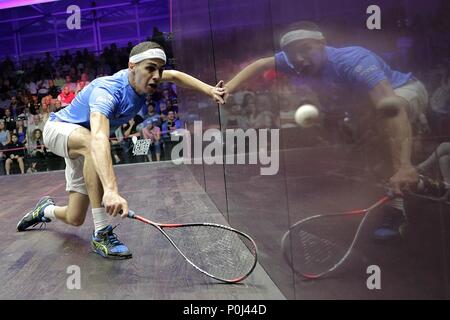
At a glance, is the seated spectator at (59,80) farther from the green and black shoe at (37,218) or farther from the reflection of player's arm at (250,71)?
the reflection of player's arm at (250,71)

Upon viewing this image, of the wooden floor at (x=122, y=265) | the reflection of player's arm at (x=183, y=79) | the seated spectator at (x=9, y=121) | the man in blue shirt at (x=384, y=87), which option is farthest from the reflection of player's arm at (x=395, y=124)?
the seated spectator at (x=9, y=121)

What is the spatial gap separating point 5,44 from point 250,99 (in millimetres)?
6903

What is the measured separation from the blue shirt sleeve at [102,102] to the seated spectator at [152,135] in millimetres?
4282

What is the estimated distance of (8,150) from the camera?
6059 millimetres

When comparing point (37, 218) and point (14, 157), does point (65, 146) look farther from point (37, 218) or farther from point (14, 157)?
point (14, 157)

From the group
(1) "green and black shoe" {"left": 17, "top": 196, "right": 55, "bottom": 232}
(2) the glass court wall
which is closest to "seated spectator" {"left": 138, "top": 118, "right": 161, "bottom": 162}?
(1) "green and black shoe" {"left": 17, "top": 196, "right": 55, "bottom": 232}

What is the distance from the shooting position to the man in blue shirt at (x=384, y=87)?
25.3 inches

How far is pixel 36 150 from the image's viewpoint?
19.6ft

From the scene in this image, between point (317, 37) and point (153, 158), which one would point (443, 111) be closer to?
point (317, 37)

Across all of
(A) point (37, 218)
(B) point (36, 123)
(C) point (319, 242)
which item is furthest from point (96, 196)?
(B) point (36, 123)

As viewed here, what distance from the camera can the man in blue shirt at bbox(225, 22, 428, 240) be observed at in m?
0.64

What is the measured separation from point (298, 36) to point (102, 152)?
29.7 inches

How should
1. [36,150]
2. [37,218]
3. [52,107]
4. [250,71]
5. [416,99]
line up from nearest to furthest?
1. [416,99]
2. [250,71]
3. [37,218]
4. [36,150]
5. [52,107]

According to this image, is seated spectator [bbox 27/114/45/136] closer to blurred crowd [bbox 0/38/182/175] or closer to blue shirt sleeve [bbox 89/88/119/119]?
blurred crowd [bbox 0/38/182/175]
